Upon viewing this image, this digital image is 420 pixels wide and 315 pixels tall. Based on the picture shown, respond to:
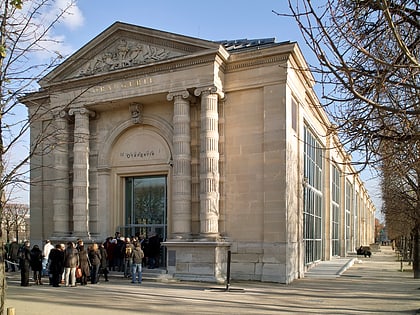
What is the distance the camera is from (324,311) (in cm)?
1202

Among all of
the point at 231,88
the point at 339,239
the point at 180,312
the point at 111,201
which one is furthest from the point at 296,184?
the point at 339,239

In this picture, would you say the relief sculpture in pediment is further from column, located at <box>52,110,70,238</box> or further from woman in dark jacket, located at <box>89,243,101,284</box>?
woman in dark jacket, located at <box>89,243,101,284</box>

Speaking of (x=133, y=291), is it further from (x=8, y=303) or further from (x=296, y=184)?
(x=296, y=184)

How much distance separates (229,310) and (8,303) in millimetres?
5926

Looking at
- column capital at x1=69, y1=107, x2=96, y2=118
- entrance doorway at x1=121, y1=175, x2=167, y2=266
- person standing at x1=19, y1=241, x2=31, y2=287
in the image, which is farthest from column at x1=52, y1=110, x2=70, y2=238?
person standing at x1=19, y1=241, x2=31, y2=287

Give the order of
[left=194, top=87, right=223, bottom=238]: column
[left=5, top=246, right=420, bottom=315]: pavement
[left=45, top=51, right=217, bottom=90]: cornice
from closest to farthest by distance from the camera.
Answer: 1. [left=5, top=246, right=420, bottom=315]: pavement
2. [left=194, top=87, right=223, bottom=238]: column
3. [left=45, top=51, right=217, bottom=90]: cornice

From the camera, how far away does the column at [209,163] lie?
18.8 m

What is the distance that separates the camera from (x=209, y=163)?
1909 centimetres

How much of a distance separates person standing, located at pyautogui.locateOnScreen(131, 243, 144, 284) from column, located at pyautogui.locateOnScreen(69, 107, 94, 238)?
17.1 feet

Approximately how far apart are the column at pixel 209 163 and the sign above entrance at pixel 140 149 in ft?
9.96

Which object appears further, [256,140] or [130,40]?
[130,40]

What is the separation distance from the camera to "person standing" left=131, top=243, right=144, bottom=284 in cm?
1697

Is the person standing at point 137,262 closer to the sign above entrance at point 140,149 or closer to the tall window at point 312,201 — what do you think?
the sign above entrance at point 140,149

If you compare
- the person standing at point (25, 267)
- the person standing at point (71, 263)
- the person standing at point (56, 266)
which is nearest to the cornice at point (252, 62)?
the person standing at point (71, 263)
